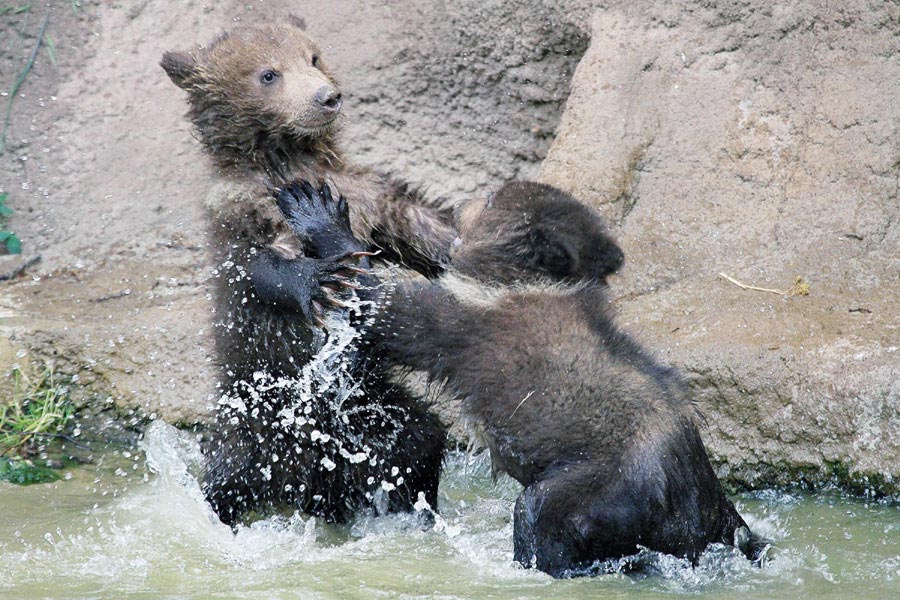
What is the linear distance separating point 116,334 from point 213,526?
1.88 meters

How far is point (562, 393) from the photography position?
456 centimetres

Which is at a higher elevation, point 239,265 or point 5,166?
point 239,265

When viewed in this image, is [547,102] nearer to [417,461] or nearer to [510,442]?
[417,461]

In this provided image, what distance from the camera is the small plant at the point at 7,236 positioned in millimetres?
8359

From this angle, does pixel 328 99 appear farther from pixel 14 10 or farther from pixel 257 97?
pixel 14 10

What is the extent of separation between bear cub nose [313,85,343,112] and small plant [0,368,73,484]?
2.36 m

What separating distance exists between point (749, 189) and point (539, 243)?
227cm

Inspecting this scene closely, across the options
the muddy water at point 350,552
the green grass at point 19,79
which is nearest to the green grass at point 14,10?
the green grass at point 19,79

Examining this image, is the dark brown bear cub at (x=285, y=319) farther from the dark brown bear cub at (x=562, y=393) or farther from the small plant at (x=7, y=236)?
the small plant at (x=7, y=236)

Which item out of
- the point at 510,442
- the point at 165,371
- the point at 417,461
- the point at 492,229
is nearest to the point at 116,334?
the point at 165,371

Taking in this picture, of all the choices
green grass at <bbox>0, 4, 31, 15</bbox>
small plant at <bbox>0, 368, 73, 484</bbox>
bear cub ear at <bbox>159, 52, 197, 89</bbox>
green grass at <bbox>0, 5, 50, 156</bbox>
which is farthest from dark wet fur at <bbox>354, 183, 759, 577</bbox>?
green grass at <bbox>0, 4, 31, 15</bbox>

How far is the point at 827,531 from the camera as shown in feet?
16.5

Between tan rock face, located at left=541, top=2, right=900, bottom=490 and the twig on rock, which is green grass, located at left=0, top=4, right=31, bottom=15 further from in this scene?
the twig on rock

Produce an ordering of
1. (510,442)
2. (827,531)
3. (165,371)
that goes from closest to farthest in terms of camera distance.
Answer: (510,442)
(827,531)
(165,371)
